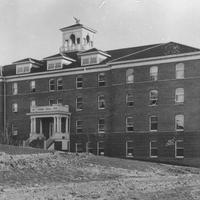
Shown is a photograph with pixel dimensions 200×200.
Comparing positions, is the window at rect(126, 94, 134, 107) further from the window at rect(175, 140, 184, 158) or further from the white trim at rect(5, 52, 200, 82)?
→ the window at rect(175, 140, 184, 158)

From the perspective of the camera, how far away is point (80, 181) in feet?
81.6

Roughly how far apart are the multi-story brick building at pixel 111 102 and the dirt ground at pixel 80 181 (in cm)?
1710

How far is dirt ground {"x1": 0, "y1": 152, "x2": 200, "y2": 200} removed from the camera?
19266mm

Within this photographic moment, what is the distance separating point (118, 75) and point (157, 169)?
71.3 ft

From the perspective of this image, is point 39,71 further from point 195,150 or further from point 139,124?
point 195,150

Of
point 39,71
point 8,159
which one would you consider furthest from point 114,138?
point 8,159

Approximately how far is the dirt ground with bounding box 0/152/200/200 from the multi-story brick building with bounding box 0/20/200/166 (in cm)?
1710

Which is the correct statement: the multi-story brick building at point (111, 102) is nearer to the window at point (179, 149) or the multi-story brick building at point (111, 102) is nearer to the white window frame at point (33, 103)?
the window at point (179, 149)

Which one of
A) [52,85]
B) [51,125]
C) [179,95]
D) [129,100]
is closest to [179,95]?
[179,95]

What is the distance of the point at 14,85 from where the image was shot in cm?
6556

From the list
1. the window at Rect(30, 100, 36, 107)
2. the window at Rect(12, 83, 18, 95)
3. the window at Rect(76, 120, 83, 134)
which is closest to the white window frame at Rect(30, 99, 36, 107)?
the window at Rect(30, 100, 36, 107)

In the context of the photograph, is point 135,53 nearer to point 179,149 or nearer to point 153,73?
point 153,73

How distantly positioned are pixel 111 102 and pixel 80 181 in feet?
106

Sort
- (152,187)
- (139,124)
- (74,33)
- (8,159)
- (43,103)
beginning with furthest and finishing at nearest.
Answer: (74,33)
(43,103)
(139,124)
(8,159)
(152,187)
